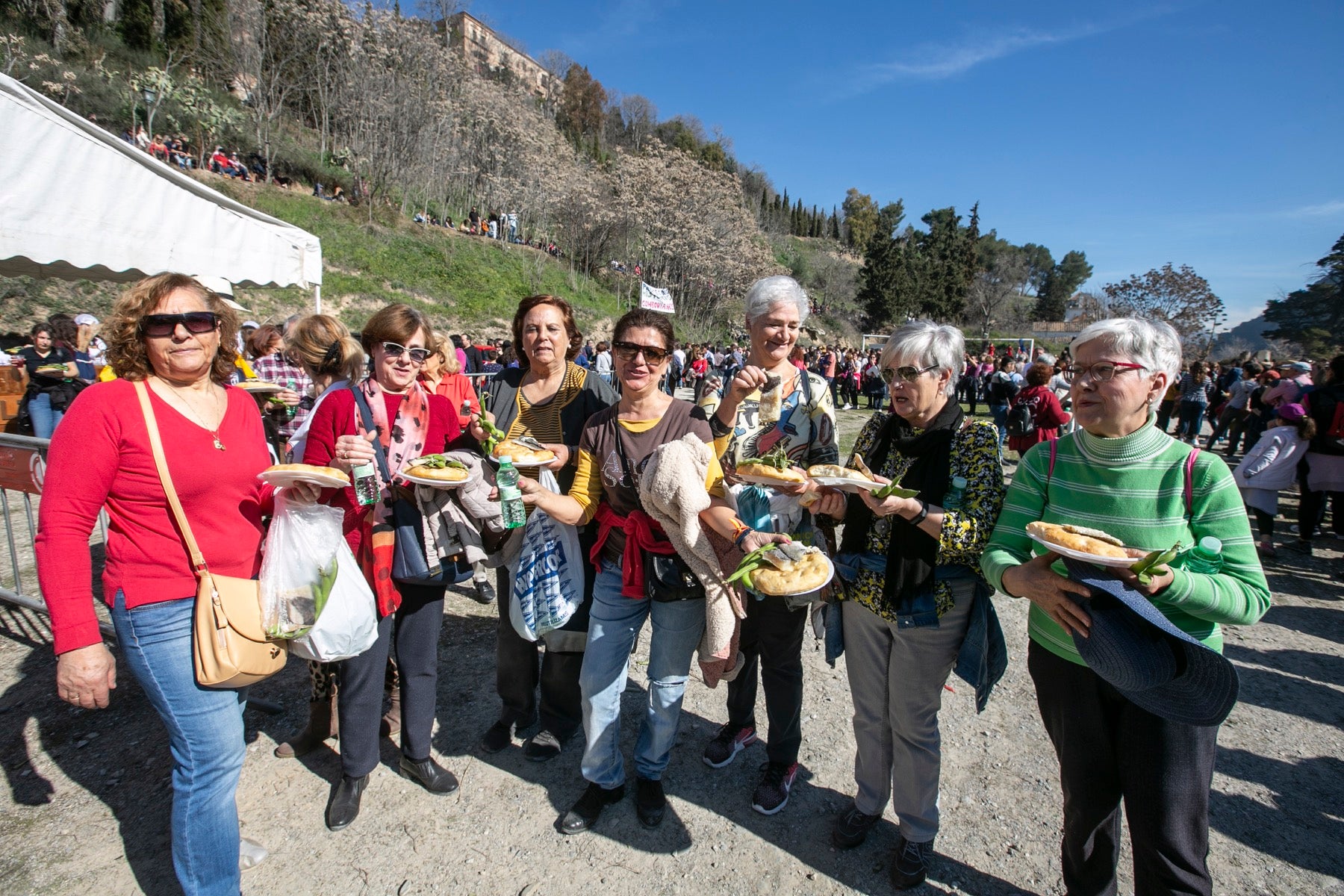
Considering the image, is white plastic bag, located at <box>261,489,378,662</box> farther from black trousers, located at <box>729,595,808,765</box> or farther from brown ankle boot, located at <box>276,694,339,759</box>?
black trousers, located at <box>729,595,808,765</box>

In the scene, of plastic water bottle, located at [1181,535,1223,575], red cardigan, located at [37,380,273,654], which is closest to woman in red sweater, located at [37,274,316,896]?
red cardigan, located at [37,380,273,654]

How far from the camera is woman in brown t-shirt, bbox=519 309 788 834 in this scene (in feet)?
8.47

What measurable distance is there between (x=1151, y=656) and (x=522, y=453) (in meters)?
2.27

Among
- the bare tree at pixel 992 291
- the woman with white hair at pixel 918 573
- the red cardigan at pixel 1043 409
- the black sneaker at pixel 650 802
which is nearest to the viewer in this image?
the woman with white hair at pixel 918 573

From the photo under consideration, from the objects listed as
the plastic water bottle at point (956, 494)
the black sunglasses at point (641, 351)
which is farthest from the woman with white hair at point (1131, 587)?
the black sunglasses at point (641, 351)

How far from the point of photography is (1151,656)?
64.6 inches

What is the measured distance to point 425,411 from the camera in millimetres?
2893

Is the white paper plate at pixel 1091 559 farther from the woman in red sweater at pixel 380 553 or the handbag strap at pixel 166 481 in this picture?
the handbag strap at pixel 166 481

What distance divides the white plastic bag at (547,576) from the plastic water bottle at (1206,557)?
2296 millimetres

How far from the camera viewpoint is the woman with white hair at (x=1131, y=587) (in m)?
1.75

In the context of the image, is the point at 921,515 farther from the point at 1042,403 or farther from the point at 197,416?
the point at 1042,403

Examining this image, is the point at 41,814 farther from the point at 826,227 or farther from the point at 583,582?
the point at 826,227

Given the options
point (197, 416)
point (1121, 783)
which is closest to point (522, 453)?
point (197, 416)

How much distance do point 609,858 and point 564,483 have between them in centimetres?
173
